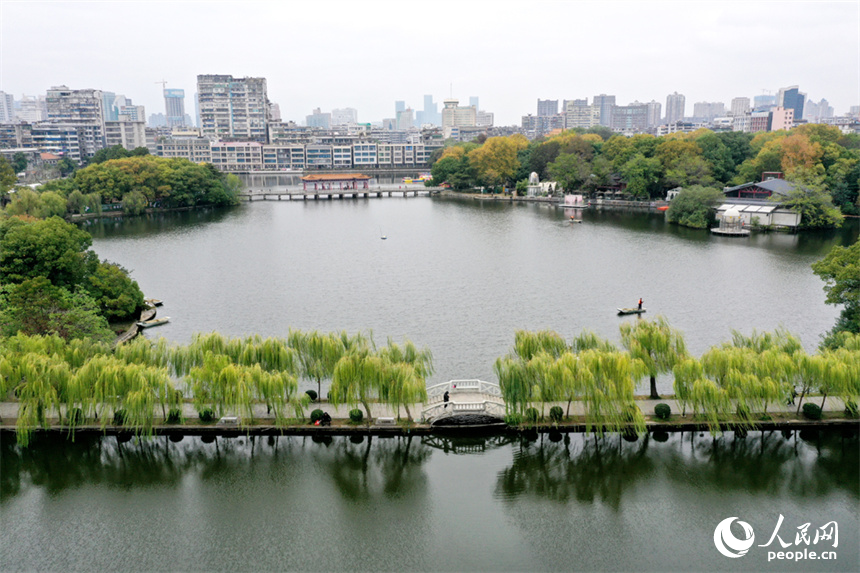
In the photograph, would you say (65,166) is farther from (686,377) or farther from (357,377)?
(686,377)

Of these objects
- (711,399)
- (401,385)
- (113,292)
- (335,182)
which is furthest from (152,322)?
(335,182)

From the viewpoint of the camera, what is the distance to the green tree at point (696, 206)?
48.6m

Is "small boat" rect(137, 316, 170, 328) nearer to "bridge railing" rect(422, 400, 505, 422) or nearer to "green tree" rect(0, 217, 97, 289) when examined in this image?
"green tree" rect(0, 217, 97, 289)

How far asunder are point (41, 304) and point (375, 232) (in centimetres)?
3054

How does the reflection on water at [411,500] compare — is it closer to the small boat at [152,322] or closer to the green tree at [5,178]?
the small boat at [152,322]

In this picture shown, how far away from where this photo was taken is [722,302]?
1107 inches

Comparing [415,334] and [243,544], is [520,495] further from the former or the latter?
[415,334]

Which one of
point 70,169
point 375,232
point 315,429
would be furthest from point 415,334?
point 70,169

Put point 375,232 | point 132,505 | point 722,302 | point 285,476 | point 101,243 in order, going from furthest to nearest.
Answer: point 375,232
point 101,243
point 722,302
point 285,476
point 132,505

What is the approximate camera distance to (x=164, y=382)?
16094 mm

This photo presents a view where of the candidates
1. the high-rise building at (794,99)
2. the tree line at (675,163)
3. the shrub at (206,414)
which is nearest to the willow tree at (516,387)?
the shrub at (206,414)

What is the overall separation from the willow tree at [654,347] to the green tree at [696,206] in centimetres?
3379

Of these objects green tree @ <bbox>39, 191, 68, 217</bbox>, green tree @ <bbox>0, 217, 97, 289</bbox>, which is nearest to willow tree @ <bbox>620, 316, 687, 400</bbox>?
green tree @ <bbox>0, 217, 97, 289</bbox>
